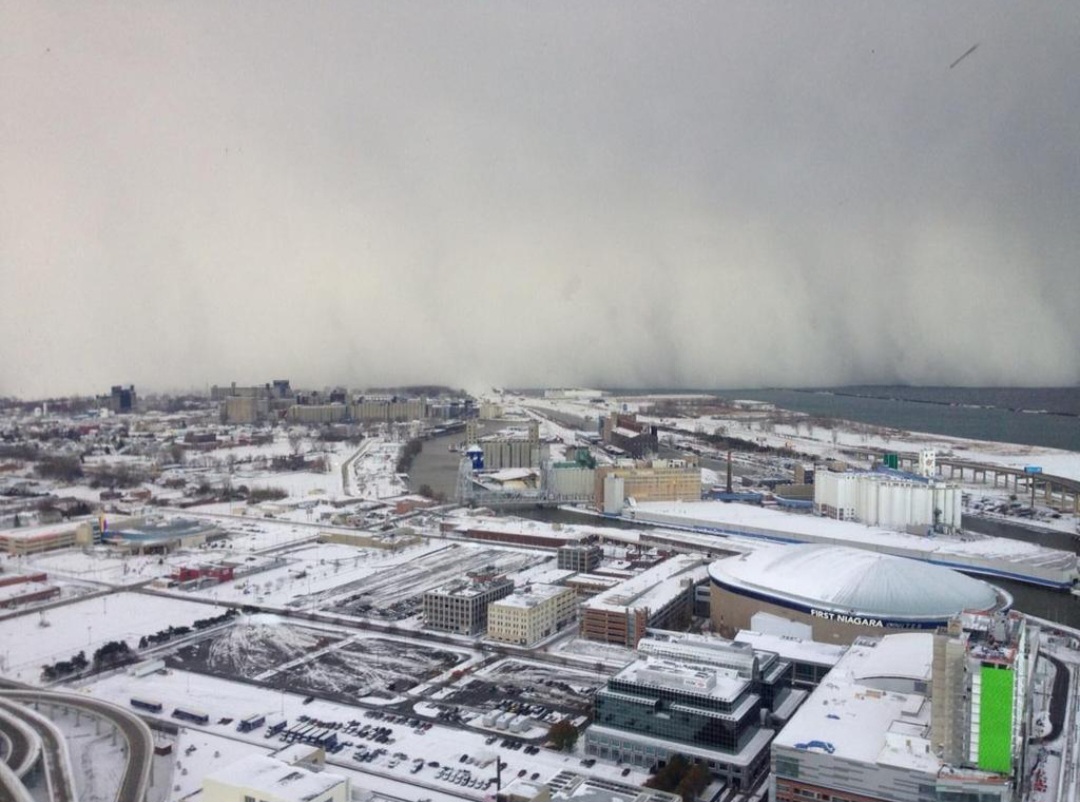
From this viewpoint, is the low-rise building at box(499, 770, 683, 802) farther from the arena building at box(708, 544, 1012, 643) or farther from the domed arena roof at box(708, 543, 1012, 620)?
the domed arena roof at box(708, 543, 1012, 620)

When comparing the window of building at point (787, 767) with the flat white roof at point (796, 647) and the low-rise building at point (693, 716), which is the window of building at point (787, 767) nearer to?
the low-rise building at point (693, 716)

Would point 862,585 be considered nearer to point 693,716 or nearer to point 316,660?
point 693,716

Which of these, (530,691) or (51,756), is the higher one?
(51,756)

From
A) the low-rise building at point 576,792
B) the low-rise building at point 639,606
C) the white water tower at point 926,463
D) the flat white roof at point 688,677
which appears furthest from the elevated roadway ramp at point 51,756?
the white water tower at point 926,463

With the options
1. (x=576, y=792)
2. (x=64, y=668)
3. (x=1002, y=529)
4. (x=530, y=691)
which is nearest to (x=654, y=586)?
(x=530, y=691)

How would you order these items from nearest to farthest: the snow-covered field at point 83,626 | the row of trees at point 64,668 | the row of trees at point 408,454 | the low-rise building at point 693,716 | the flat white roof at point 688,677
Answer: the low-rise building at point 693,716, the flat white roof at point 688,677, the row of trees at point 64,668, the snow-covered field at point 83,626, the row of trees at point 408,454

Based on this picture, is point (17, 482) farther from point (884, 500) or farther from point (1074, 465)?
point (1074, 465)
